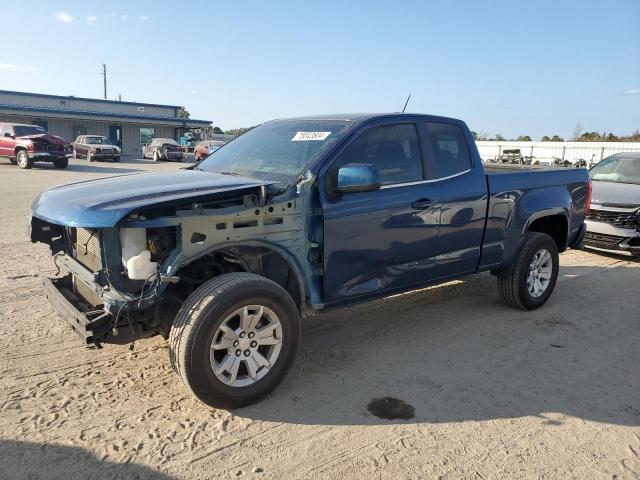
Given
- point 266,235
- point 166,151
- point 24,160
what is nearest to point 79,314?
point 266,235

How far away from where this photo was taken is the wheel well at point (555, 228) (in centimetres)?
582

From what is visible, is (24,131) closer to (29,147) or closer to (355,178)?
(29,147)

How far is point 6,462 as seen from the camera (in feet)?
9.04

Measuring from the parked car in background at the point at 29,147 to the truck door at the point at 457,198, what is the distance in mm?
22508

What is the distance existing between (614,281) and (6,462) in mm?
7076

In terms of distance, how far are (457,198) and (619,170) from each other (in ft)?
21.4

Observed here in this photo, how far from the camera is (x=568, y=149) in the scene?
36000 mm

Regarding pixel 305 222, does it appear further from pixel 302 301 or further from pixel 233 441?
pixel 233 441

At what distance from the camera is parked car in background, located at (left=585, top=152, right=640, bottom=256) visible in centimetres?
793

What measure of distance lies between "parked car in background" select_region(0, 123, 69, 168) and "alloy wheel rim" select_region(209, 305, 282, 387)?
75.2ft

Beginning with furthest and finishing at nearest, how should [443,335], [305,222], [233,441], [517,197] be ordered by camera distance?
[517,197]
[443,335]
[305,222]
[233,441]

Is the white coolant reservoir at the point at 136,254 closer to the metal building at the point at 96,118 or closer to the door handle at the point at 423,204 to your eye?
the door handle at the point at 423,204

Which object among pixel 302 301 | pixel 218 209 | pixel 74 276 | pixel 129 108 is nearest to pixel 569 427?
pixel 302 301

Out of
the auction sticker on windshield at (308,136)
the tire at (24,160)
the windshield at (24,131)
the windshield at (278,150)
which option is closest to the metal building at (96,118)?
the windshield at (24,131)
